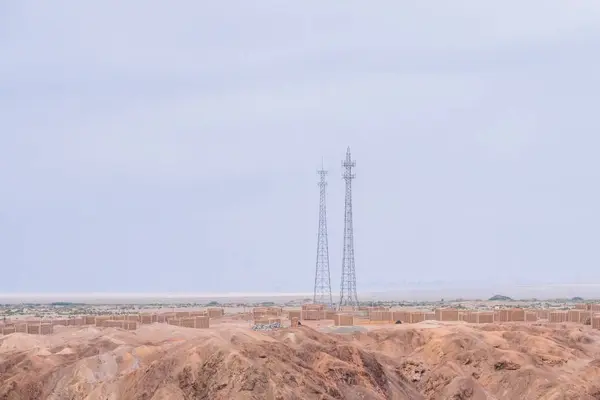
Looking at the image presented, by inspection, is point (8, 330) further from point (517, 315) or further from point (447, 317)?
point (517, 315)

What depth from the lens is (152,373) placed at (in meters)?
41.3

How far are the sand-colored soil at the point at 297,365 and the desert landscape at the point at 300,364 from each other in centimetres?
6

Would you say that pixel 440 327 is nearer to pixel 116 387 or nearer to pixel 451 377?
pixel 451 377

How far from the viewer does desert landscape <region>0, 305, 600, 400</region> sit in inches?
1594

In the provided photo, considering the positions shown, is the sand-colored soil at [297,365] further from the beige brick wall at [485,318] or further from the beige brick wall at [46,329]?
the beige brick wall at [485,318]

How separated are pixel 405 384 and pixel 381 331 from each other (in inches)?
650

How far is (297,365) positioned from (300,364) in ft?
2.62

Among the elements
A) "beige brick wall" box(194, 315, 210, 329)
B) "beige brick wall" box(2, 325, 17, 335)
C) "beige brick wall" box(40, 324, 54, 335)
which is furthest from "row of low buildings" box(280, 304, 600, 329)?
"beige brick wall" box(2, 325, 17, 335)

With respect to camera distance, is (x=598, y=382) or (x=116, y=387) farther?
(x=598, y=382)

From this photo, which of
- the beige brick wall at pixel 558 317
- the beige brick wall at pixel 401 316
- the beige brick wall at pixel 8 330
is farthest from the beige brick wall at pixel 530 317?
the beige brick wall at pixel 8 330

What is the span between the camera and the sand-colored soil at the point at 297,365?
40.5 m

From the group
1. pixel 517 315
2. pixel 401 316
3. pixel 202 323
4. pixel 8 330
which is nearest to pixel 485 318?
pixel 517 315

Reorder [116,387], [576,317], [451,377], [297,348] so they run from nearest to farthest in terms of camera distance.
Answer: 1. [116,387]
2. [297,348]
3. [451,377]
4. [576,317]

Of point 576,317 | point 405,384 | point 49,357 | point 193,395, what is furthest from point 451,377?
point 576,317
